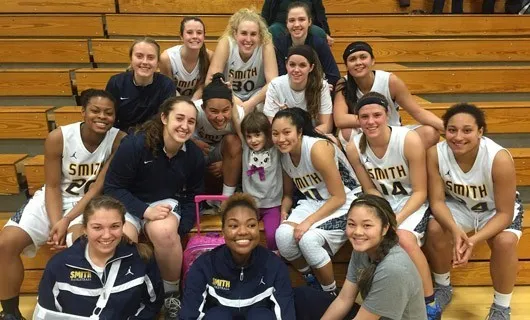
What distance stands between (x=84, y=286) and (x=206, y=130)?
0.98m

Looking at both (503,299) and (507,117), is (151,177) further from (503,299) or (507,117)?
(507,117)

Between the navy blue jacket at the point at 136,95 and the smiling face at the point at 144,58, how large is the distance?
0.26 feet

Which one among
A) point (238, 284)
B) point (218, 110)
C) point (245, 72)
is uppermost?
point (245, 72)

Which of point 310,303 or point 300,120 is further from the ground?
point 300,120

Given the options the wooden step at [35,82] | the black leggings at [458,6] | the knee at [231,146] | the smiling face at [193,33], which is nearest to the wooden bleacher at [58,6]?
the wooden step at [35,82]

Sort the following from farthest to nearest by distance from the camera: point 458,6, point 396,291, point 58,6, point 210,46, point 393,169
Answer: point 458,6, point 58,6, point 210,46, point 393,169, point 396,291

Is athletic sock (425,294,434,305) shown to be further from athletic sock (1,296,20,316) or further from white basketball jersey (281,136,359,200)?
athletic sock (1,296,20,316)

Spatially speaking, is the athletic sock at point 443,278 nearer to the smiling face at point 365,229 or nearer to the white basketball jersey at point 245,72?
the smiling face at point 365,229

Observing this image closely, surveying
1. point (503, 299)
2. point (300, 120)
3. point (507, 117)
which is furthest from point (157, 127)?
point (507, 117)

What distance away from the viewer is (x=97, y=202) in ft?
5.60

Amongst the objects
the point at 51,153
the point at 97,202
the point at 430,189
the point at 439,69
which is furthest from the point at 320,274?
the point at 439,69

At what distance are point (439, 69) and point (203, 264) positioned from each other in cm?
257

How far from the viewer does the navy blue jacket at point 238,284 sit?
1.71 metres

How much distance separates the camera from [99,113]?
2025 mm
